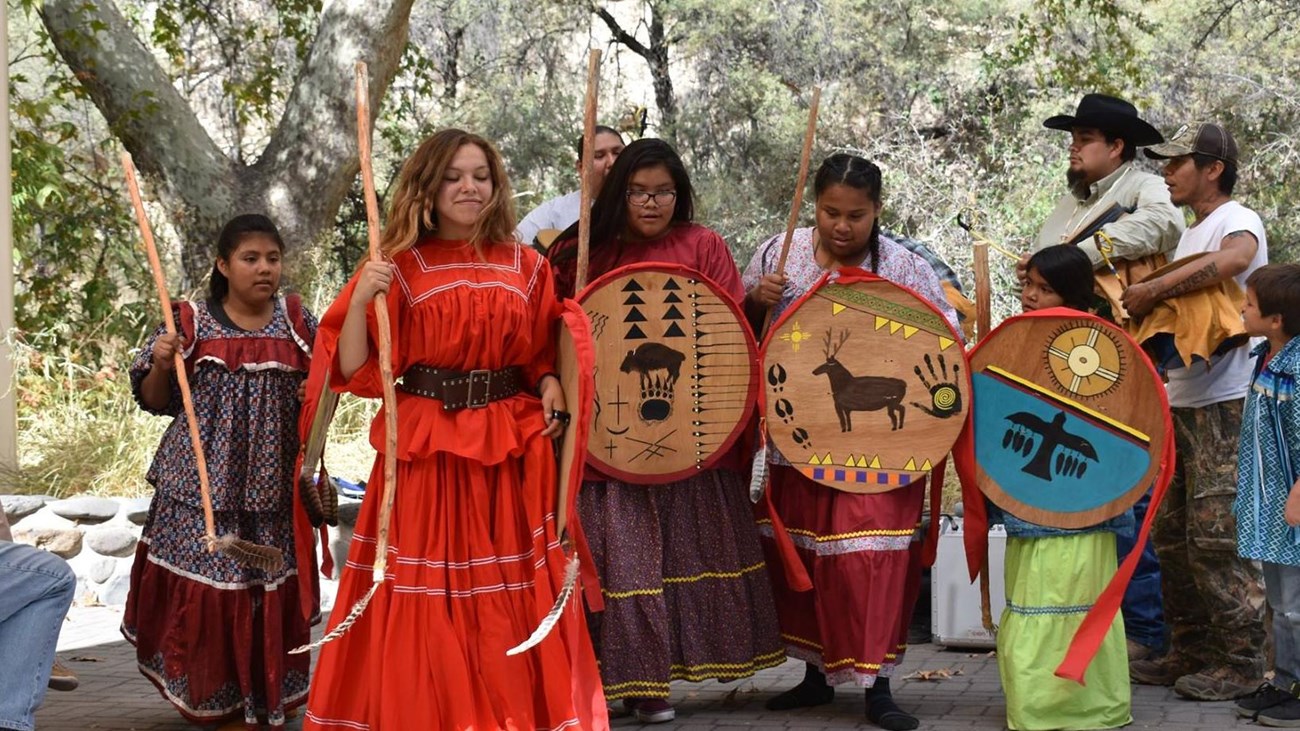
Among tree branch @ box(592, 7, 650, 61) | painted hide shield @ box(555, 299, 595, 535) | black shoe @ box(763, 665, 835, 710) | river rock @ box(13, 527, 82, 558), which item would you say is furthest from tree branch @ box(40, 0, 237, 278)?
tree branch @ box(592, 7, 650, 61)

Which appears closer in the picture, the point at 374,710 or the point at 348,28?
the point at 374,710

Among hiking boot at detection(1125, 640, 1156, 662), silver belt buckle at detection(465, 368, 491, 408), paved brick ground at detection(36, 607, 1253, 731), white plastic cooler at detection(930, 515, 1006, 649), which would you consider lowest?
paved brick ground at detection(36, 607, 1253, 731)

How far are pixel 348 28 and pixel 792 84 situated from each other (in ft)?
29.8

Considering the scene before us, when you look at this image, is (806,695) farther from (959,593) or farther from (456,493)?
(456,493)

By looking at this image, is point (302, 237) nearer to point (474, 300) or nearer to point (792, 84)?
point (474, 300)

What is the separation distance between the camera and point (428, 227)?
4512mm

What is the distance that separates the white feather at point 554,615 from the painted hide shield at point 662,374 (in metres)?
0.66

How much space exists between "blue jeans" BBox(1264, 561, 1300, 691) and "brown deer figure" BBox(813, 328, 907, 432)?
4.37 feet

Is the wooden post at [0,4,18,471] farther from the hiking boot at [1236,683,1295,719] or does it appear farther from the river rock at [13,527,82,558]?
the hiking boot at [1236,683,1295,719]

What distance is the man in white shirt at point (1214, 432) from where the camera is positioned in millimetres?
5547

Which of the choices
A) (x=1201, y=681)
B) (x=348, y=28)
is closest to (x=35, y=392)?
(x=348, y=28)

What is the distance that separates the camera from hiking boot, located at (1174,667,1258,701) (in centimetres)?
552

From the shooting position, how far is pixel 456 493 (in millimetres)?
4488

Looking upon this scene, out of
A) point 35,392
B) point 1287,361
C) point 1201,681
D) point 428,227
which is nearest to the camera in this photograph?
point 428,227
